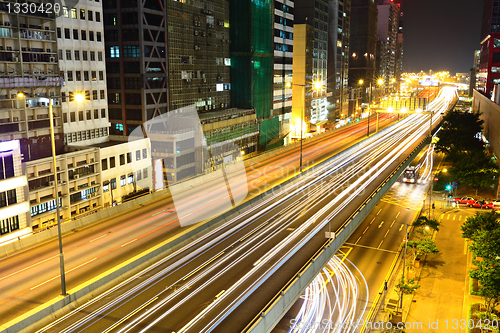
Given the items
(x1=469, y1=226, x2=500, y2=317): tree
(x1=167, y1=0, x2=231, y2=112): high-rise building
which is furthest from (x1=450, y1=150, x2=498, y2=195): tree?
(x1=167, y1=0, x2=231, y2=112): high-rise building

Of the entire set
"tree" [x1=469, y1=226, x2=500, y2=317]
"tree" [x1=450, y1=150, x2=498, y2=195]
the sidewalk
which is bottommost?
the sidewalk

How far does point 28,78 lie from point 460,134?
85699 millimetres

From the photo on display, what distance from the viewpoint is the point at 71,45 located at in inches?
2559

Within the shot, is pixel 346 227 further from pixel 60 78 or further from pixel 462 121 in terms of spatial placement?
pixel 462 121

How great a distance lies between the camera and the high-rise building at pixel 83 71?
211 feet

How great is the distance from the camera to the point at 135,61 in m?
76.9

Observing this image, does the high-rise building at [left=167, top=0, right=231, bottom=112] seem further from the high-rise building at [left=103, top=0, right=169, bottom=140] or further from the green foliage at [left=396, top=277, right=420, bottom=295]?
the green foliage at [left=396, top=277, right=420, bottom=295]

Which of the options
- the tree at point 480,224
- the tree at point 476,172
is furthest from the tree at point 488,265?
the tree at point 476,172

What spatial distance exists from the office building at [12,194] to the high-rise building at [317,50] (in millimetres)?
97470

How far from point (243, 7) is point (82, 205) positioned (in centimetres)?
6230

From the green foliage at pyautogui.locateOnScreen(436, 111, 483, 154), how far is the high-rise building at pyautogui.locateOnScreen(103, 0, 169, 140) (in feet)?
209

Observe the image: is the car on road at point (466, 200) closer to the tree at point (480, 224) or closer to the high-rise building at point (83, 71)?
the tree at point (480, 224)

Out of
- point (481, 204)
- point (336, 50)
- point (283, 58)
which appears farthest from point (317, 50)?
point (481, 204)

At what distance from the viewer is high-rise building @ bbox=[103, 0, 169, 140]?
7531 centimetres
